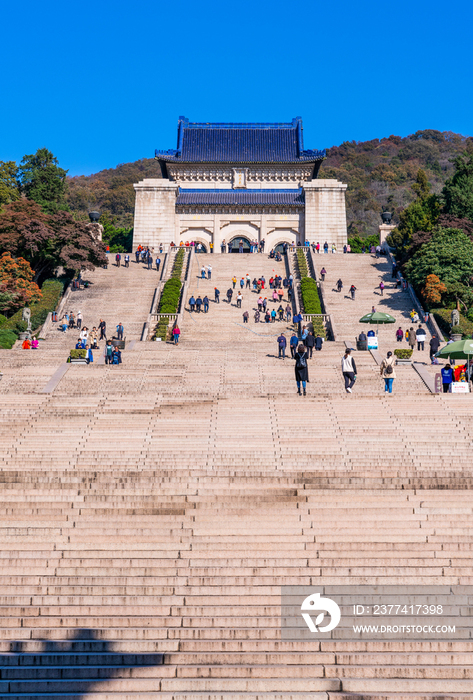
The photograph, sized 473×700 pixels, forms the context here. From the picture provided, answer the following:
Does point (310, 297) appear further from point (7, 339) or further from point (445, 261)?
point (7, 339)

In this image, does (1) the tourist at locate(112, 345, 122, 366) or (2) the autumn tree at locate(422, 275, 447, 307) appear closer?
(1) the tourist at locate(112, 345, 122, 366)

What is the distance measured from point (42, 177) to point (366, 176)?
2425 inches

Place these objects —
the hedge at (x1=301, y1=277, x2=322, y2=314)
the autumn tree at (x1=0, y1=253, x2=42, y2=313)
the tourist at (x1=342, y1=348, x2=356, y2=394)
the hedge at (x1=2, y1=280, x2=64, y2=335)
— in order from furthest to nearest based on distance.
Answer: the hedge at (x1=301, y1=277, x2=322, y2=314), the autumn tree at (x1=0, y1=253, x2=42, y2=313), the hedge at (x1=2, y1=280, x2=64, y2=335), the tourist at (x1=342, y1=348, x2=356, y2=394)

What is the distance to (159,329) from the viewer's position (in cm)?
2894

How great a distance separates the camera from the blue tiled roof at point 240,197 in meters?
52.9

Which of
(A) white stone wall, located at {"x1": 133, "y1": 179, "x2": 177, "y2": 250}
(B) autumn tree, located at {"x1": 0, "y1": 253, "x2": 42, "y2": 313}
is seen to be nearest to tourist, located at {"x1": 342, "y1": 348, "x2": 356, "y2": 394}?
(B) autumn tree, located at {"x1": 0, "y1": 253, "x2": 42, "y2": 313}

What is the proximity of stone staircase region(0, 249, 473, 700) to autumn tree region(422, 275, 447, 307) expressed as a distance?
15489 mm

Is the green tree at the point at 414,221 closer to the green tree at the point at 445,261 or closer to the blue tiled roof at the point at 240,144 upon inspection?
the green tree at the point at 445,261

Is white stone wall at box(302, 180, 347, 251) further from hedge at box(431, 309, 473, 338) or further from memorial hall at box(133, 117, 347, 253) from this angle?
hedge at box(431, 309, 473, 338)

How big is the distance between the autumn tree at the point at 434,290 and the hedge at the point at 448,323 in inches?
32.2

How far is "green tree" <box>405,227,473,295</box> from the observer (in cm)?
3266

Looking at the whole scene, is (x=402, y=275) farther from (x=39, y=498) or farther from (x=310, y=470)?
(x=39, y=498)

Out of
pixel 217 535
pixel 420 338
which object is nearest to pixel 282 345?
pixel 420 338

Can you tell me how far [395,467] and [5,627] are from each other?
715 centimetres
